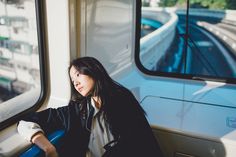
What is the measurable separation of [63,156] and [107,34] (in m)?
0.91

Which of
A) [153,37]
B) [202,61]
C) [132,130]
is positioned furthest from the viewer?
[153,37]

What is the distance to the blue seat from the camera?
1020mm

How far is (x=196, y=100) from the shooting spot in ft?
5.55

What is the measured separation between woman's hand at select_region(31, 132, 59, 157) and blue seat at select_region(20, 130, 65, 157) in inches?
0.8

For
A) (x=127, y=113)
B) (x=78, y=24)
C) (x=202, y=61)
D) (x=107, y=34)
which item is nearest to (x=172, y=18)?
(x=202, y=61)

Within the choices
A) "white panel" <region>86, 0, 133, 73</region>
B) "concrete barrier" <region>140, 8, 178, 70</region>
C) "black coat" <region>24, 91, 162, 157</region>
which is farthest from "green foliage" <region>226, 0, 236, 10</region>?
"black coat" <region>24, 91, 162, 157</region>

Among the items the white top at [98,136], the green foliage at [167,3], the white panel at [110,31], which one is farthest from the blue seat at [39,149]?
the green foliage at [167,3]

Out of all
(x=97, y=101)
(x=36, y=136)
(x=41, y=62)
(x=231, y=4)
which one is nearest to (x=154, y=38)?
(x=231, y=4)

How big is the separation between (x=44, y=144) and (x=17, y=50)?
0.65 metres

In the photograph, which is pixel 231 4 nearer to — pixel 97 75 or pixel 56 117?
pixel 97 75

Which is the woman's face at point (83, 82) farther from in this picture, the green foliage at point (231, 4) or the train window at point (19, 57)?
the green foliage at point (231, 4)

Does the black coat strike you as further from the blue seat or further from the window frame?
the window frame

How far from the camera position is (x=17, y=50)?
1438 mm

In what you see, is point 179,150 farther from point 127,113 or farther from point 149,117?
point 127,113
